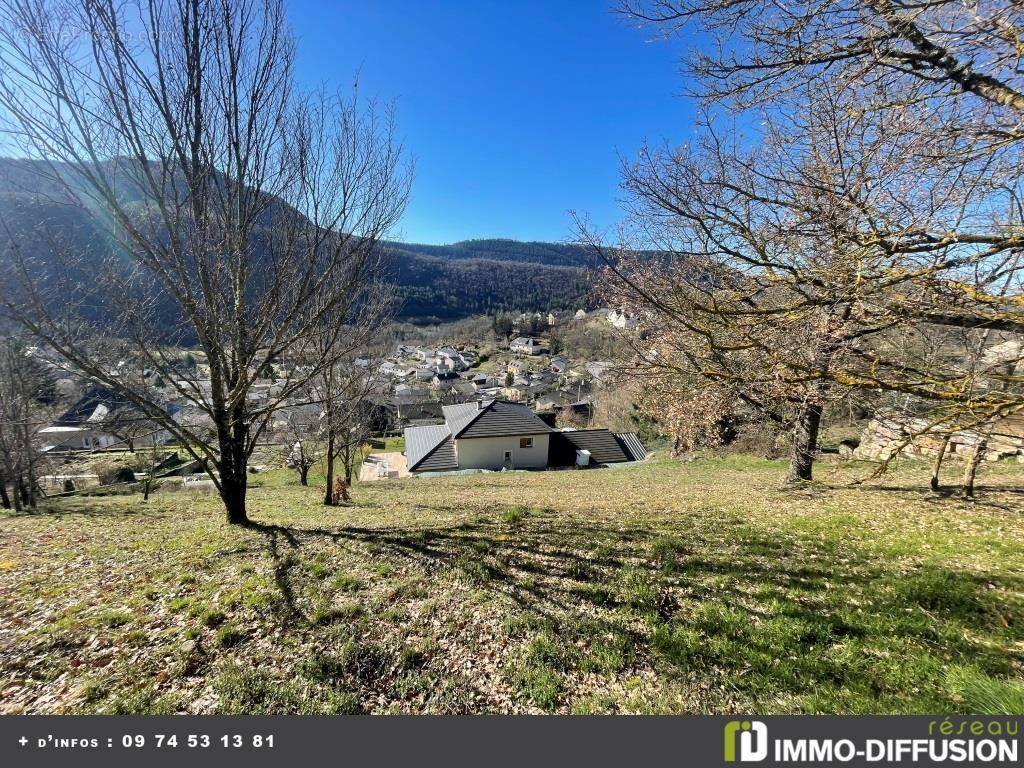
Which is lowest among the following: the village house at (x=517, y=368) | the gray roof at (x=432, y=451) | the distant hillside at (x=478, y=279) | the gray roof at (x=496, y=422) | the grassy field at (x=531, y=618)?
the gray roof at (x=432, y=451)

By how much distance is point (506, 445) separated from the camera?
27234 mm

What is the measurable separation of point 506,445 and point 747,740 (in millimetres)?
24953

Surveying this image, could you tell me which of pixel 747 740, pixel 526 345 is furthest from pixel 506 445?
pixel 526 345

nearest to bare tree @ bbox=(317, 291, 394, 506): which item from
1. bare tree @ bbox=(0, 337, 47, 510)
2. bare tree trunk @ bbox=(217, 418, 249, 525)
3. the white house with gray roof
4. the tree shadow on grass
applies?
bare tree trunk @ bbox=(217, 418, 249, 525)

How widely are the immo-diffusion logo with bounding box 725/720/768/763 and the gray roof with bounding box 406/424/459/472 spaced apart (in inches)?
953

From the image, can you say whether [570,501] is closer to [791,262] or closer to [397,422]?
[791,262]

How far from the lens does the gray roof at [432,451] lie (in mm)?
25844

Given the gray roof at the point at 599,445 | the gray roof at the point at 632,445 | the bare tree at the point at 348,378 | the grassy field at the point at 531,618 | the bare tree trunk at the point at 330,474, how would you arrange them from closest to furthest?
1. the grassy field at the point at 531,618
2. the bare tree at the point at 348,378
3. the bare tree trunk at the point at 330,474
4. the gray roof at the point at 599,445
5. the gray roof at the point at 632,445

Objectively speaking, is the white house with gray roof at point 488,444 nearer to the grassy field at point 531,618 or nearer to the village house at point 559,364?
the grassy field at point 531,618

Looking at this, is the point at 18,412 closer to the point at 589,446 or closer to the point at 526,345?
the point at 589,446

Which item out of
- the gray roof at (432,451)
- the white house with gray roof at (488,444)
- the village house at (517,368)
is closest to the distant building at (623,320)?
the white house with gray roof at (488,444)

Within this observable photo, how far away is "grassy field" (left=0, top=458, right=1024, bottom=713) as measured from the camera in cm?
284

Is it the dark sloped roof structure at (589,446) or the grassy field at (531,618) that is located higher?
the grassy field at (531,618)

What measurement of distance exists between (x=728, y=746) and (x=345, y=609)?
11.4 feet
